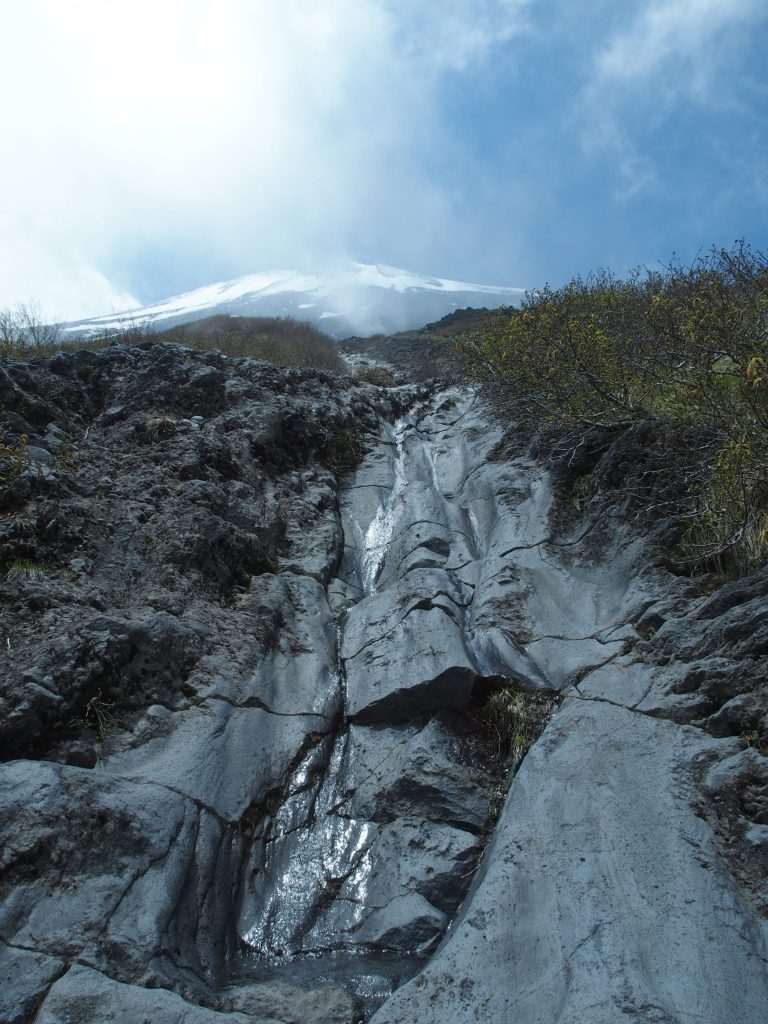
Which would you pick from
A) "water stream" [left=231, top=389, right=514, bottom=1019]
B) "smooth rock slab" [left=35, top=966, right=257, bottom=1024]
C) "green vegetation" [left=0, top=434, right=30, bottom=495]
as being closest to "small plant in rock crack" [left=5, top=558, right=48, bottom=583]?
"green vegetation" [left=0, top=434, right=30, bottom=495]

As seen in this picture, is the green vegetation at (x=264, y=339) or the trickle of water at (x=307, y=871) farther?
the green vegetation at (x=264, y=339)

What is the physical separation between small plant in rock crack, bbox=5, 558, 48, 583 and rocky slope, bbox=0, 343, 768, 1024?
0.14 ft

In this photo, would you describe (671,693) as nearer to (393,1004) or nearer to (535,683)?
(535,683)

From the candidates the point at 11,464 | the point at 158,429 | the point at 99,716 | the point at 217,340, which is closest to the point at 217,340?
the point at 217,340

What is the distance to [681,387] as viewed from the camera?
6.73 meters

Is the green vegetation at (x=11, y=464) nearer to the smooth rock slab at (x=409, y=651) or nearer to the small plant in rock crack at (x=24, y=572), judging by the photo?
the small plant in rock crack at (x=24, y=572)

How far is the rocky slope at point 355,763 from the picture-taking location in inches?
132

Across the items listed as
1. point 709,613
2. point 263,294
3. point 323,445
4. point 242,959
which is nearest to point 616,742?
point 709,613

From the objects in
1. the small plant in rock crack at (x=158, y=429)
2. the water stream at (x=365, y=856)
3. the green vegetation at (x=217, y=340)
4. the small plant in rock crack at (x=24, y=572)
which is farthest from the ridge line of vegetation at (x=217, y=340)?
the water stream at (x=365, y=856)

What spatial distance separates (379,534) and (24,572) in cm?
467

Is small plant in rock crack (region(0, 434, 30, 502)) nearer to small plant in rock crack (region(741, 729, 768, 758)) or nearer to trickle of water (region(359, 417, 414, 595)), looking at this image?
trickle of water (region(359, 417, 414, 595))

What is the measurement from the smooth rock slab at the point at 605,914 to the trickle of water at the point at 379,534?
3.87m

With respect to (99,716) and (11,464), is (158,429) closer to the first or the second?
(11,464)

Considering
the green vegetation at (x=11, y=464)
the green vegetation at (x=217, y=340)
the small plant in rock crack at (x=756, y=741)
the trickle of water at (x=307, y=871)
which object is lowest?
the trickle of water at (x=307, y=871)
